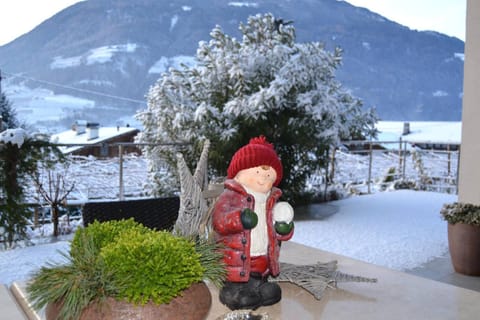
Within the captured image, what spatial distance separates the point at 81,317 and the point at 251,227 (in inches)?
13.7

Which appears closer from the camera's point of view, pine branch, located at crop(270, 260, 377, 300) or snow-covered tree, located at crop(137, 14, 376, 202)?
pine branch, located at crop(270, 260, 377, 300)

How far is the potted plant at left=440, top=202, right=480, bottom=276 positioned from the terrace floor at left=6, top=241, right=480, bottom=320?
78.5 inches

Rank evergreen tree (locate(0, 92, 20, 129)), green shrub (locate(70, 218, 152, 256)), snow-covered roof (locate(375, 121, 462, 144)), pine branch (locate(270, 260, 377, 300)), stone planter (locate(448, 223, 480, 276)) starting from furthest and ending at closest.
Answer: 1. snow-covered roof (locate(375, 121, 462, 144))
2. evergreen tree (locate(0, 92, 20, 129))
3. stone planter (locate(448, 223, 480, 276))
4. pine branch (locate(270, 260, 377, 300))
5. green shrub (locate(70, 218, 152, 256))

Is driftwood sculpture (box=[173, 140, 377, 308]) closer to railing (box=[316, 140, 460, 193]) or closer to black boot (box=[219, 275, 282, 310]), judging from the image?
black boot (box=[219, 275, 282, 310])

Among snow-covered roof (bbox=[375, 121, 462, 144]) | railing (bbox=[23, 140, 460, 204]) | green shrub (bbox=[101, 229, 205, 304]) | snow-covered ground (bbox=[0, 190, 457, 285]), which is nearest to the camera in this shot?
green shrub (bbox=[101, 229, 205, 304])

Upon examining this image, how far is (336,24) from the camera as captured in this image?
39.7ft

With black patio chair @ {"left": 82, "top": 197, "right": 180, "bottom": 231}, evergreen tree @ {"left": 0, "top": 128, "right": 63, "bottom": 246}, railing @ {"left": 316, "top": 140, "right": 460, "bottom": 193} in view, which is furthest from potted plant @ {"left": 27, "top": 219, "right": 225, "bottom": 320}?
railing @ {"left": 316, "top": 140, "right": 460, "bottom": 193}

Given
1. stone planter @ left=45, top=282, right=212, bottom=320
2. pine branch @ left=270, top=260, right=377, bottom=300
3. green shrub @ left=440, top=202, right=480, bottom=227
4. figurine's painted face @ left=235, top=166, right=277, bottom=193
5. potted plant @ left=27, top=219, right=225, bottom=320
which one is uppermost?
figurine's painted face @ left=235, top=166, right=277, bottom=193

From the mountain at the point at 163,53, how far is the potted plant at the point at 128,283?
25.2ft

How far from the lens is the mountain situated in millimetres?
9109

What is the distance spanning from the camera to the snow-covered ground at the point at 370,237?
3084 mm

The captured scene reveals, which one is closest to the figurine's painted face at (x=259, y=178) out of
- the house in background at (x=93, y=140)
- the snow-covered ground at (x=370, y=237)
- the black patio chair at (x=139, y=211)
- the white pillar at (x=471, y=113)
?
the black patio chair at (x=139, y=211)

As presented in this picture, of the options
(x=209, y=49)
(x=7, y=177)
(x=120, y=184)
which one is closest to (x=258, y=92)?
(x=209, y=49)

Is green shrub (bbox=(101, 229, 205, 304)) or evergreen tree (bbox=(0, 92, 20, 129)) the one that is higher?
evergreen tree (bbox=(0, 92, 20, 129))
